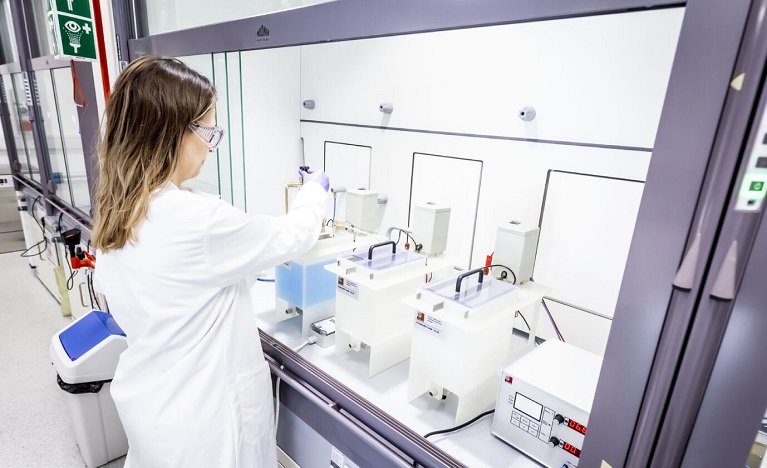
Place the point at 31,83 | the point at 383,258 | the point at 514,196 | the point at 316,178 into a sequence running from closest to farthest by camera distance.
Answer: the point at 316,178
the point at 383,258
the point at 514,196
the point at 31,83

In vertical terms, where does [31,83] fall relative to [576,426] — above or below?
above

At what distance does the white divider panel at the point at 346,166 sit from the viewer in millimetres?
2275

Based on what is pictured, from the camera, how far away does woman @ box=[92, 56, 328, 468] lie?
3.09ft

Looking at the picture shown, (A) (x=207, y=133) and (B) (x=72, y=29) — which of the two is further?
(B) (x=72, y=29)

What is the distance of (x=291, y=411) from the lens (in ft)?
4.58

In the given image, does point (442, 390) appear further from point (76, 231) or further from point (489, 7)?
point (76, 231)

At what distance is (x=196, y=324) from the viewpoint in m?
1.02

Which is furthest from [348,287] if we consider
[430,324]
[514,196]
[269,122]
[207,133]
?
[269,122]

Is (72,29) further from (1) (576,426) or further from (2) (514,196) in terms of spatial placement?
(1) (576,426)

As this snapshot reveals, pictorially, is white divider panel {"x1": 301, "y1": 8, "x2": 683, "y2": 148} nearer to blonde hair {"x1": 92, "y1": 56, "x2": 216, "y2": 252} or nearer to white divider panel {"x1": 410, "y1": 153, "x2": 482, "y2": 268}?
white divider panel {"x1": 410, "y1": 153, "x2": 482, "y2": 268}

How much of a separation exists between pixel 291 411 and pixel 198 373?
450 millimetres

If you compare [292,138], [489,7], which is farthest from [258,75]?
[489,7]

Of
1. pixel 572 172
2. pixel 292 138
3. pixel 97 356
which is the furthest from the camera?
pixel 292 138

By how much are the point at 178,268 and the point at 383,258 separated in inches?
26.4
